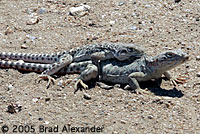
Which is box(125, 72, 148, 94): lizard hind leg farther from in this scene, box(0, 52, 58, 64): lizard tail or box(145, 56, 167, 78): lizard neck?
box(0, 52, 58, 64): lizard tail

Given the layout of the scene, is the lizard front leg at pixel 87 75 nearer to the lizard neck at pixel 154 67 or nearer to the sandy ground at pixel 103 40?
the sandy ground at pixel 103 40

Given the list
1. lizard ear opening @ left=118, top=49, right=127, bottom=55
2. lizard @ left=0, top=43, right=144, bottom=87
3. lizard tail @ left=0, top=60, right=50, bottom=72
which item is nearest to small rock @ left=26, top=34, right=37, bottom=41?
lizard @ left=0, top=43, right=144, bottom=87

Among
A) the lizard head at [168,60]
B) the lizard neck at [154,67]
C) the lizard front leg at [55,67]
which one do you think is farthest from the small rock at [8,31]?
the lizard head at [168,60]

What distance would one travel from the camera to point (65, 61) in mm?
10664

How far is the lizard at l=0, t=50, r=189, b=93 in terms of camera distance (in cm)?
940

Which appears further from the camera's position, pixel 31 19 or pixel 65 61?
pixel 31 19

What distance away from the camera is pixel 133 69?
991cm

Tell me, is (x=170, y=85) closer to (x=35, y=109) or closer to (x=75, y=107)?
(x=75, y=107)

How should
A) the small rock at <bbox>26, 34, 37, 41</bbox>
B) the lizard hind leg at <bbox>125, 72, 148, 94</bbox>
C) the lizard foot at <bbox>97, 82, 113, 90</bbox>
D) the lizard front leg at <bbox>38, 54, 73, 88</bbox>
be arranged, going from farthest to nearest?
the small rock at <bbox>26, 34, 37, 41</bbox>, the lizard front leg at <bbox>38, 54, 73, 88</bbox>, the lizard foot at <bbox>97, 82, 113, 90</bbox>, the lizard hind leg at <bbox>125, 72, 148, 94</bbox>

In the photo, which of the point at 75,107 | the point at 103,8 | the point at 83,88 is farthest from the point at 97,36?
the point at 75,107

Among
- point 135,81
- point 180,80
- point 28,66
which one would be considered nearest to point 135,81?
point 135,81

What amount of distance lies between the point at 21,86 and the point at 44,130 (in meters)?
2.02

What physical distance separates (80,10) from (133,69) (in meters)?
4.39

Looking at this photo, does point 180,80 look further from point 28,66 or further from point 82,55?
point 28,66
